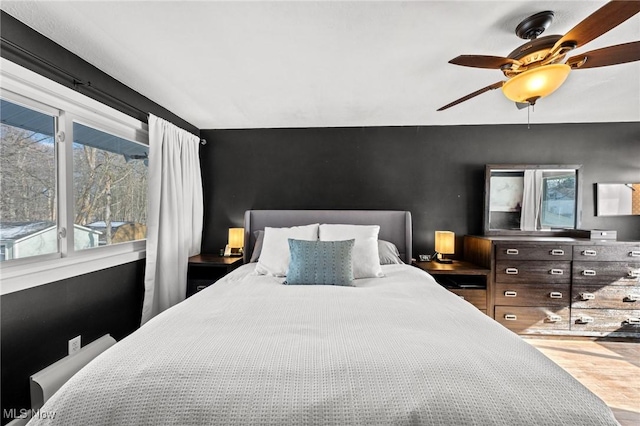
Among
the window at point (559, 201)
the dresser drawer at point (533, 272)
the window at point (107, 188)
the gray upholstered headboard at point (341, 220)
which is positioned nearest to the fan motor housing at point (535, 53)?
the gray upholstered headboard at point (341, 220)

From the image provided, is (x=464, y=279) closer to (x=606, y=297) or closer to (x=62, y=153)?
(x=606, y=297)

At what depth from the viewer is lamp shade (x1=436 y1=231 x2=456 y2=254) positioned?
10.1 ft

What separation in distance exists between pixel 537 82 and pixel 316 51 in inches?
48.1

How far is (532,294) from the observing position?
9.38 feet

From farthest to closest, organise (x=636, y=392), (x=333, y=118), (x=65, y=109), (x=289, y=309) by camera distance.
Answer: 1. (x=333, y=118)
2. (x=636, y=392)
3. (x=65, y=109)
4. (x=289, y=309)

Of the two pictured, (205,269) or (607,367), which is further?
(205,269)

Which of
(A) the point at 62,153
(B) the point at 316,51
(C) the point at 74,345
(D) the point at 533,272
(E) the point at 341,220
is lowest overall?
(C) the point at 74,345

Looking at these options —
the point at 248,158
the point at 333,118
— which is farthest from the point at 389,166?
the point at 248,158

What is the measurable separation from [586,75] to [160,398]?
10.6 ft

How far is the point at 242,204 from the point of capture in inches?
138

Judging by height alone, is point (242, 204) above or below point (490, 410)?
above

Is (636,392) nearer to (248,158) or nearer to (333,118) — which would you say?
(333,118)

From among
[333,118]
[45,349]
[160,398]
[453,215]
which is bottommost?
[45,349]

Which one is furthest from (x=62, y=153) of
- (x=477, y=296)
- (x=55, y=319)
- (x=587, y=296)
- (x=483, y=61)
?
A: (x=587, y=296)
